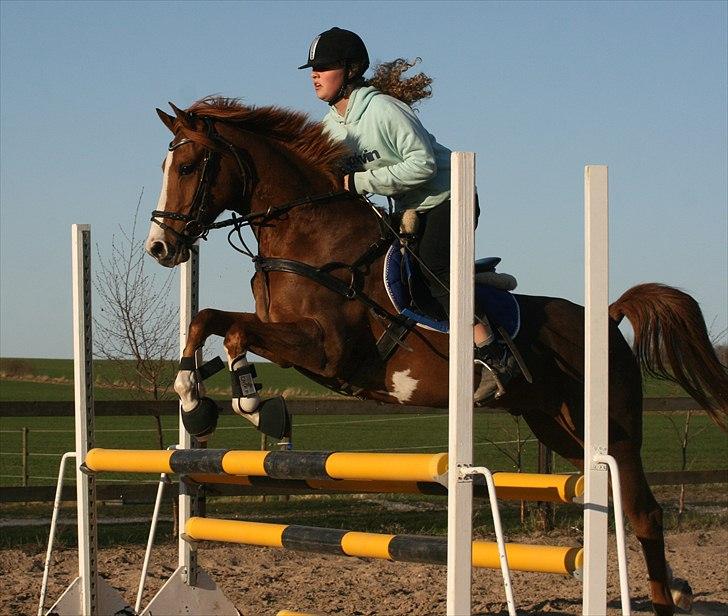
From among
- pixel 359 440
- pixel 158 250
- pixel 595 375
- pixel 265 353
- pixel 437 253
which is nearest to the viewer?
pixel 595 375

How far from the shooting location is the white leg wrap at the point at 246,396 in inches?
175

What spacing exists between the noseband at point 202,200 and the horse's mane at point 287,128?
6.3 inches

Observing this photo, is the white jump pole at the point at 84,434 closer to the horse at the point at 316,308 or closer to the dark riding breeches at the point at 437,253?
the horse at the point at 316,308

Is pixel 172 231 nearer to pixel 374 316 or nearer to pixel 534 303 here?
pixel 374 316

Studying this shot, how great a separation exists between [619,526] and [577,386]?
214 cm

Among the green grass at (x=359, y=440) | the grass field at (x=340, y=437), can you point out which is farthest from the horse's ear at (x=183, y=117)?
the green grass at (x=359, y=440)

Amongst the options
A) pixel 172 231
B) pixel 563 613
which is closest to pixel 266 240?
pixel 172 231

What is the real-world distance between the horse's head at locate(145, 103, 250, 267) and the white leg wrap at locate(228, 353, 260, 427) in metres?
0.56

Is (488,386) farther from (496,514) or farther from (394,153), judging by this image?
(496,514)

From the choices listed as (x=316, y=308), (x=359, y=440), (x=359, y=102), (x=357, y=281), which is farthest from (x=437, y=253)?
(x=359, y=440)

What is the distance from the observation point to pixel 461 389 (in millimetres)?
3254

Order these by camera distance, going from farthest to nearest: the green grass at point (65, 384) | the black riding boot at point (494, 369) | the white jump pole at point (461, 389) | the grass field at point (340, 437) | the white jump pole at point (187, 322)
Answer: the green grass at point (65, 384) → the grass field at point (340, 437) → the white jump pole at point (187, 322) → the black riding boot at point (494, 369) → the white jump pole at point (461, 389)

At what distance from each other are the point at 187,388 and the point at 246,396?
0.78 feet

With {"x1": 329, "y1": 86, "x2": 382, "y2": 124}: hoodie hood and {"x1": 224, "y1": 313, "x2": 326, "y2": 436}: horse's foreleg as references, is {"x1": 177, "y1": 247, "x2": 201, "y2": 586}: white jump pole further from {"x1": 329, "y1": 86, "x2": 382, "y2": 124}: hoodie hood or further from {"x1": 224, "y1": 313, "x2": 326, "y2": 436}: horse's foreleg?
{"x1": 329, "y1": 86, "x2": 382, "y2": 124}: hoodie hood
